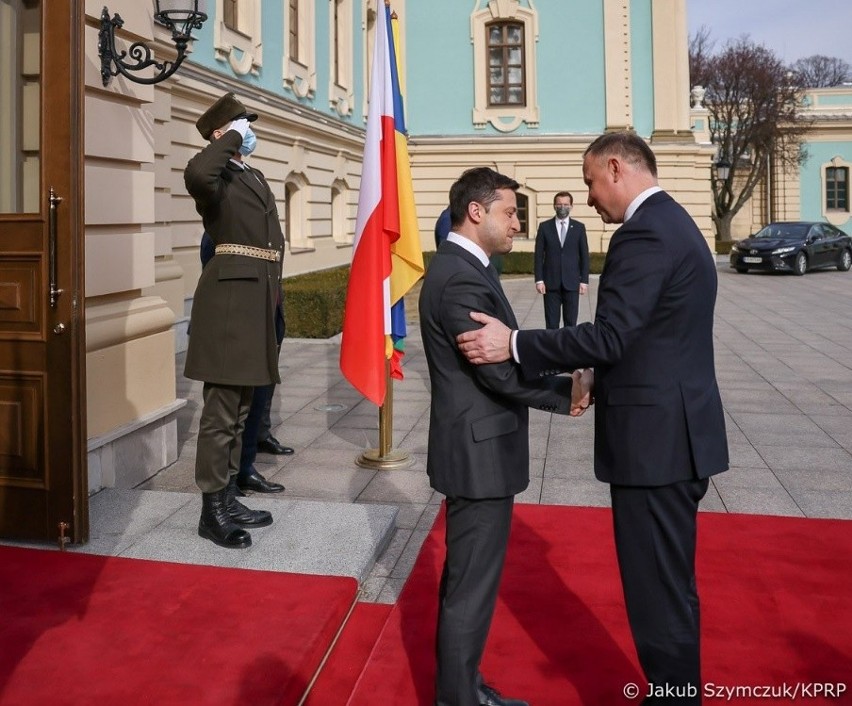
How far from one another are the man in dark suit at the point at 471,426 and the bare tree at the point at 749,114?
4002 cm

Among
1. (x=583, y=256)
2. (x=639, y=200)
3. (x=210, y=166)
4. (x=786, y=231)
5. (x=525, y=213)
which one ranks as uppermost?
(x=525, y=213)

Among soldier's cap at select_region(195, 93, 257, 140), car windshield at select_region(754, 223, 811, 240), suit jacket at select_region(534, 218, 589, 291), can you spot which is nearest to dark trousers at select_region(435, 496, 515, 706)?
soldier's cap at select_region(195, 93, 257, 140)

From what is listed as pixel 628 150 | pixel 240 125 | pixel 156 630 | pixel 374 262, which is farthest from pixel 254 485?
pixel 628 150

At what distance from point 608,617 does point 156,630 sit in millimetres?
1837

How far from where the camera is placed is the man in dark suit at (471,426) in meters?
2.92

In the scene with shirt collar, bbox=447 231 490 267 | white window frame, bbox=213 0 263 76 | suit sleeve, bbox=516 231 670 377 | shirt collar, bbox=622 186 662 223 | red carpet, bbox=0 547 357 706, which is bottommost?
red carpet, bbox=0 547 357 706

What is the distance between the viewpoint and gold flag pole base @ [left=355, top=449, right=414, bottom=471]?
637cm

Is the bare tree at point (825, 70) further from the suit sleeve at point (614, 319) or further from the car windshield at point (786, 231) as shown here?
the suit sleeve at point (614, 319)

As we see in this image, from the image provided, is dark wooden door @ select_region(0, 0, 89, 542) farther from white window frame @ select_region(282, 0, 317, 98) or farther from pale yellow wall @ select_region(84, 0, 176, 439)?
white window frame @ select_region(282, 0, 317, 98)

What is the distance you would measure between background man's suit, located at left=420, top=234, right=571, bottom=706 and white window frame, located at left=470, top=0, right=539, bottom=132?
25.4 metres

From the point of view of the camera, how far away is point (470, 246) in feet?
9.86

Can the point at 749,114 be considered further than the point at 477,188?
Yes

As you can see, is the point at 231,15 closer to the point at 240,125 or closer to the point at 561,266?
the point at 561,266

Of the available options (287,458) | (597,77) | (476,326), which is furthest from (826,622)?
(597,77)
